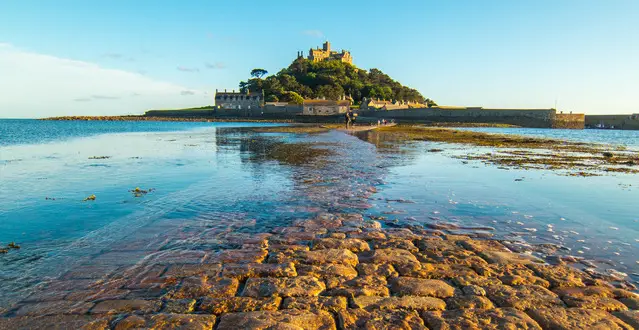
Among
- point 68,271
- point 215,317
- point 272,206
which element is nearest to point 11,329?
point 68,271

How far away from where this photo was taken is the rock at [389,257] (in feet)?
16.7

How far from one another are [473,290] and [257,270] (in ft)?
8.78

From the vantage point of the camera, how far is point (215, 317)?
11.7 feet

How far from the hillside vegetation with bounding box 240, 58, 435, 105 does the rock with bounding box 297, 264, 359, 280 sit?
428 ft

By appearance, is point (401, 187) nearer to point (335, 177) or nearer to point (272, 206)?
point (335, 177)

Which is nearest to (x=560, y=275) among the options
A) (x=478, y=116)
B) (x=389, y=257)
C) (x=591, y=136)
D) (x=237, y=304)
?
(x=389, y=257)

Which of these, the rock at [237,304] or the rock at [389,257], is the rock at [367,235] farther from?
the rock at [237,304]

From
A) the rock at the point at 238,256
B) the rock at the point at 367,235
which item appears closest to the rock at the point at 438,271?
the rock at the point at 367,235

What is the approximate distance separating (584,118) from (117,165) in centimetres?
13016

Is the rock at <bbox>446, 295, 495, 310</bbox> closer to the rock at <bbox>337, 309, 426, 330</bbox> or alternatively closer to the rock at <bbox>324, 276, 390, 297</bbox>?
the rock at <bbox>337, 309, 426, 330</bbox>

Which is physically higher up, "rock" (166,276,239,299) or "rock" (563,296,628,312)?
"rock" (563,296,628,312)

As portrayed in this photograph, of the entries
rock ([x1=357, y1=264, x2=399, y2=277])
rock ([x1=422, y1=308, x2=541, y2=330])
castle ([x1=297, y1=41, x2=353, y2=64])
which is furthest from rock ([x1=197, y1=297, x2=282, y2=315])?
castle ([x1=297, y1=41, x2=353, y2=64])

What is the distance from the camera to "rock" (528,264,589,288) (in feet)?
14.6

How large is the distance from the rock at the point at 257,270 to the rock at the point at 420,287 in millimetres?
1302
